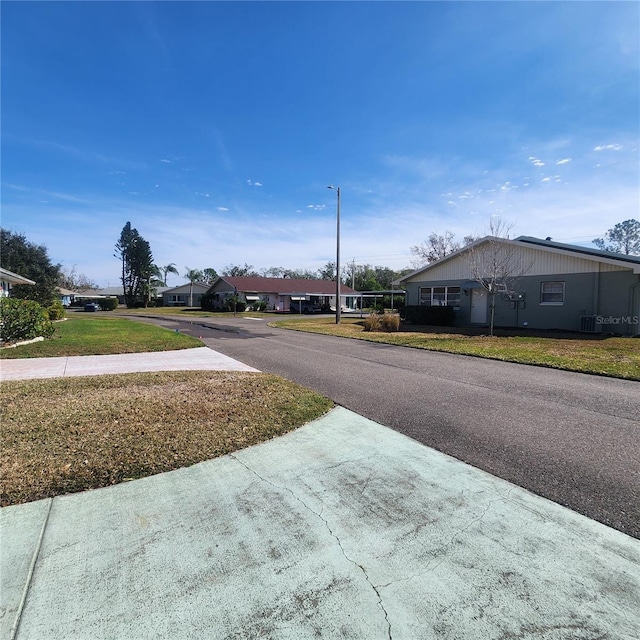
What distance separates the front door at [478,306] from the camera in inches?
770

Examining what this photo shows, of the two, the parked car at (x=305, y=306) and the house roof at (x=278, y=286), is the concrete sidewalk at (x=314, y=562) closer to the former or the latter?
the parked car at (x=305, y=306)

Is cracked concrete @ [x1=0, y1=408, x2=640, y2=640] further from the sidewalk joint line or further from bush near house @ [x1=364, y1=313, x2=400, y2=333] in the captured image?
bush near house @ [x1=364, y1=313, x2=400, y2=333]

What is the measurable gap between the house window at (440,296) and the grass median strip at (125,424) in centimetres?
1624

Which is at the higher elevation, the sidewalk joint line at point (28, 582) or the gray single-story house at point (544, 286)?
the gray single-story house at point (544, 286)

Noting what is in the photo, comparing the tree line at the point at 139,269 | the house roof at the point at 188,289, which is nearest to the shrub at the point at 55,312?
the tree line at the point at 139,269

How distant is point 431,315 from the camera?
68.3 ft

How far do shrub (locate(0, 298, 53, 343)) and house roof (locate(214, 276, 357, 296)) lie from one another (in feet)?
113

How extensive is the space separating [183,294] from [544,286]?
60179mm

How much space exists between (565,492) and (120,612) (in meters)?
3.24

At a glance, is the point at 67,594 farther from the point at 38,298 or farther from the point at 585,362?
the point at 38,298

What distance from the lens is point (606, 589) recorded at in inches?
82.4

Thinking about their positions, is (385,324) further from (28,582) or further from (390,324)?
(28,582)

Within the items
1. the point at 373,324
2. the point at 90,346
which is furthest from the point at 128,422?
the point at 373,324

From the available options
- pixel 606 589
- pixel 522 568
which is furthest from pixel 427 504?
pixel 606 589
